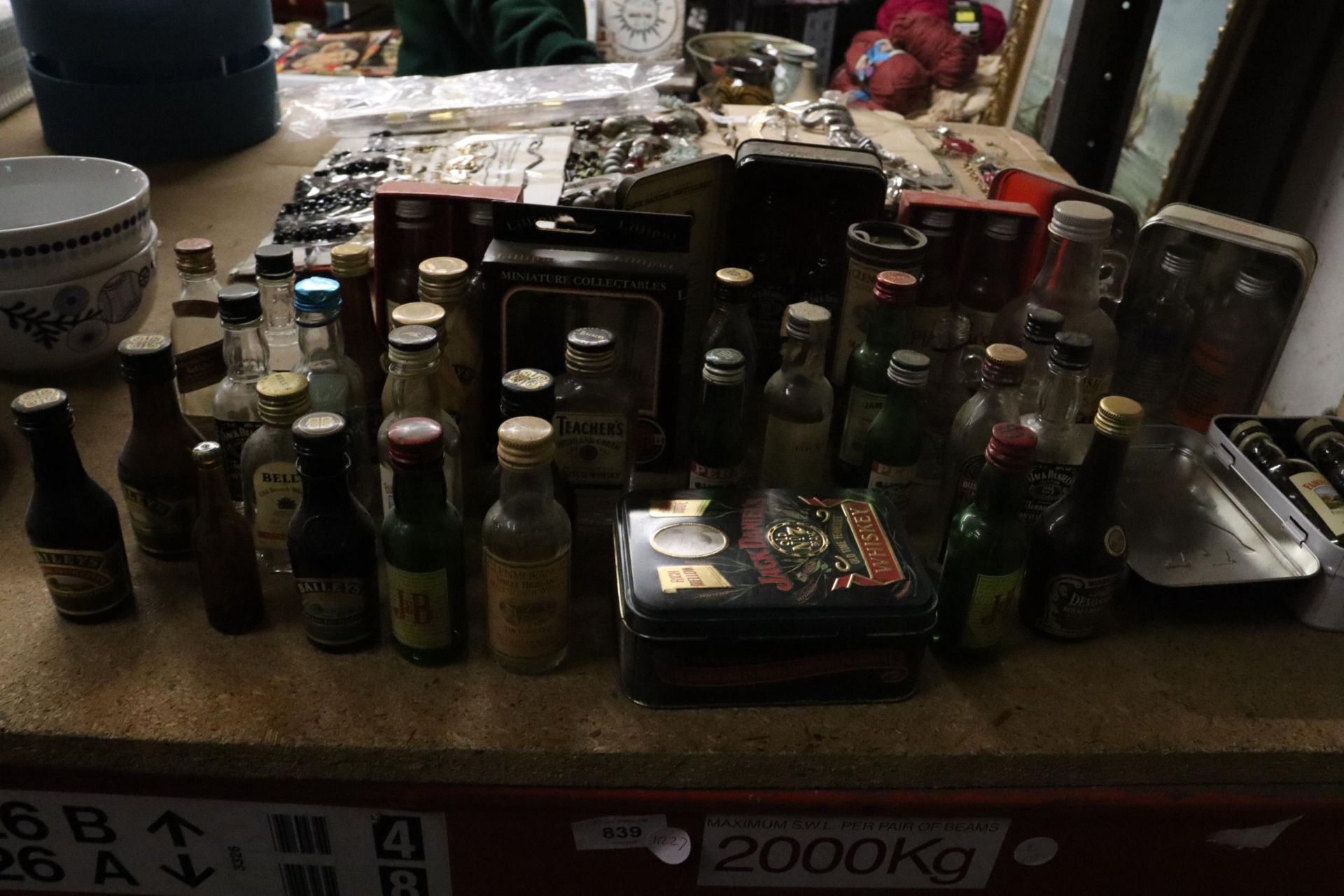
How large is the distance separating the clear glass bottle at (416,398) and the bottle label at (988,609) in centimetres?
40

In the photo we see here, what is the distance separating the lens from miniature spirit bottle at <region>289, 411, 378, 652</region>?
2.33 ft

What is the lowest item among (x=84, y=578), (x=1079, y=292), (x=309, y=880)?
(x=309, y=880)

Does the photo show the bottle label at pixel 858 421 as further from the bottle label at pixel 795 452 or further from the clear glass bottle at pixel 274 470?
the clear glass bottle at pixel 274 470

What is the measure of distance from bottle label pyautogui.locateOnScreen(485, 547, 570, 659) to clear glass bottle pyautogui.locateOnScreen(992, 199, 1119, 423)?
498 mm

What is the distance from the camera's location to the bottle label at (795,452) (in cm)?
92

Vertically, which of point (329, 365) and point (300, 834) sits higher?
point (329, 365)

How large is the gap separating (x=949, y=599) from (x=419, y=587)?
0.41 metres

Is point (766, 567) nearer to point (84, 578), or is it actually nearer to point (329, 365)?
point (329, 365)

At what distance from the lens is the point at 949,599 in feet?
A: 2.67

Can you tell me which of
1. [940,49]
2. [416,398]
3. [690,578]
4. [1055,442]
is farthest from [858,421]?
[940,49]

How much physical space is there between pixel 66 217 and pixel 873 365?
91 cm

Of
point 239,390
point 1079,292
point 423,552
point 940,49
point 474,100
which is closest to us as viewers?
point 423,552

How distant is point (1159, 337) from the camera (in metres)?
1.06

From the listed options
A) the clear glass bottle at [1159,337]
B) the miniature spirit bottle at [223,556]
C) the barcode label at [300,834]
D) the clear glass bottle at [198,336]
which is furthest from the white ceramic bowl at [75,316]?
the clear glass bottle at [1159,337]
